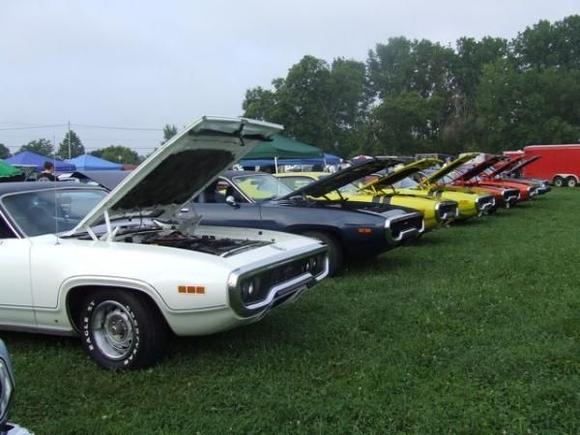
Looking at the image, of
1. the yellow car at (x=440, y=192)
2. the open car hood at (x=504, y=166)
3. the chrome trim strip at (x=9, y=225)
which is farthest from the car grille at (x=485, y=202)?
the chrome trim strip at (x=9, y=225)

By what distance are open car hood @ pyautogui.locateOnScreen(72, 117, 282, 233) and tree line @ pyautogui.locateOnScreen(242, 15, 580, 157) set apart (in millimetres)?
54127

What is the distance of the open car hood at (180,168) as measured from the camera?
4340mm

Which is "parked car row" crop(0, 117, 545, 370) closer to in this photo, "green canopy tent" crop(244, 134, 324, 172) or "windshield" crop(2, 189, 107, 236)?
"windshield" crop(2, 189, 107, 236)

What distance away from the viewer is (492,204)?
13773mm

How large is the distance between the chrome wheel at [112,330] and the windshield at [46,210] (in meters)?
0.90

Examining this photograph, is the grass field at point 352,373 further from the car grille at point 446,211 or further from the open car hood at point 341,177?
the car grille at point 446,211

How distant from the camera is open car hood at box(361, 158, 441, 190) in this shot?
9.66 meters

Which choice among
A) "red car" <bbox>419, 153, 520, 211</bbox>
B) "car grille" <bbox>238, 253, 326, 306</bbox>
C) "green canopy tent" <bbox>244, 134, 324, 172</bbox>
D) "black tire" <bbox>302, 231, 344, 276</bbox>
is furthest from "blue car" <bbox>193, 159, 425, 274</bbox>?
"green canopy tent" <bbox>244, 134, 324, 172</bbox>

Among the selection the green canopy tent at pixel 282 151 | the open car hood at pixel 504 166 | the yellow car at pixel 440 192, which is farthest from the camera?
the open car hood at pixel 504 166

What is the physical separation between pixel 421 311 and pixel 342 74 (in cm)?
6709

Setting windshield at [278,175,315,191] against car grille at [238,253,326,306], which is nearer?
car grille at [238,253,326,306]

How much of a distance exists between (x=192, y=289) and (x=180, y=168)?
1.31 metres

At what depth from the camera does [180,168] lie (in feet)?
16.1

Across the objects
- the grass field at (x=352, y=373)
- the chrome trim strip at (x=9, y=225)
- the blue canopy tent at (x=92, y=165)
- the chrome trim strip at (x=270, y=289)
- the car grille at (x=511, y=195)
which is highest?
the blue canopy tent at (x=92, y=165)
